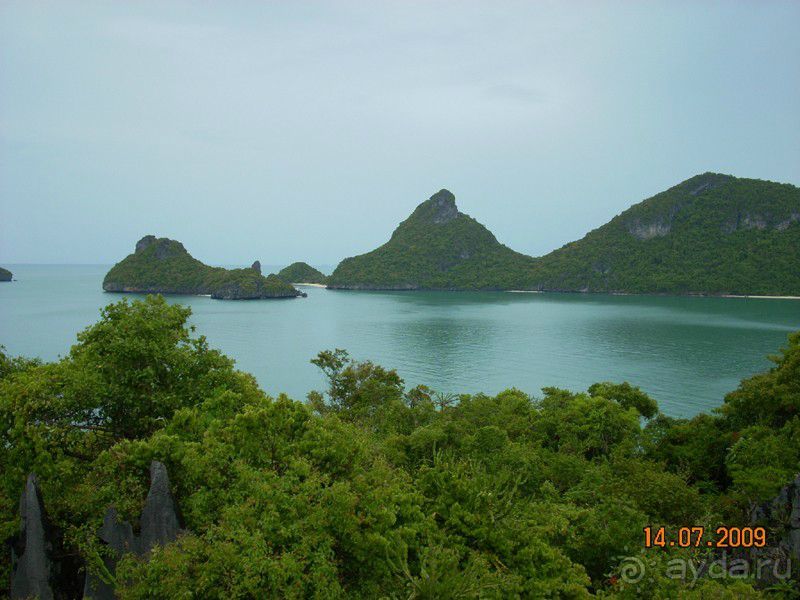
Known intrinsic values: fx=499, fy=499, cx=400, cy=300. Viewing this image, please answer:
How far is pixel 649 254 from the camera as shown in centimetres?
13675

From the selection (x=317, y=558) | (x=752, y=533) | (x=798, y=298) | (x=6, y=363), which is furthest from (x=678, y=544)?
(x=798, y=298)

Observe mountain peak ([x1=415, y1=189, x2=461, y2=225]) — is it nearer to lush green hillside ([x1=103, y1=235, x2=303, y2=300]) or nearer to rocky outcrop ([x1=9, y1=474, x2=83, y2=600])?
lush green hillside ([x1=103, y1=235, x2=303, y2=300])

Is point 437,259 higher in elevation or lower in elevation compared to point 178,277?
higher

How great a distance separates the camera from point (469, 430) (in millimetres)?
18625

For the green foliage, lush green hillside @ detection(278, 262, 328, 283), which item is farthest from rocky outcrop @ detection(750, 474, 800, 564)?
lush green hillside @ detection(278, 262, 328, 283)

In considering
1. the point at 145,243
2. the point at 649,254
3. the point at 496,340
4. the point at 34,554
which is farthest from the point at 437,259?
the point at 34,554

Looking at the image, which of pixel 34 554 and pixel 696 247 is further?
pixel 696 247

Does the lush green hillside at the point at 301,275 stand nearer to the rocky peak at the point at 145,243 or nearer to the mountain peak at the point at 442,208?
the mountain peak at the point at 442,208

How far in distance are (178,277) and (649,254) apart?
12394cm

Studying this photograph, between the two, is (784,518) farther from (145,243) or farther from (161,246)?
(145,243)

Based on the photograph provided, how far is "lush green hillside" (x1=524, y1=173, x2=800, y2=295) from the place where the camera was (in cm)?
11594

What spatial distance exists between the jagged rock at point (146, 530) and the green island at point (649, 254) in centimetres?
12981

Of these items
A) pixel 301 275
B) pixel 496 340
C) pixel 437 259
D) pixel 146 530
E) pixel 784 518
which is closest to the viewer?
pixel 146 530
